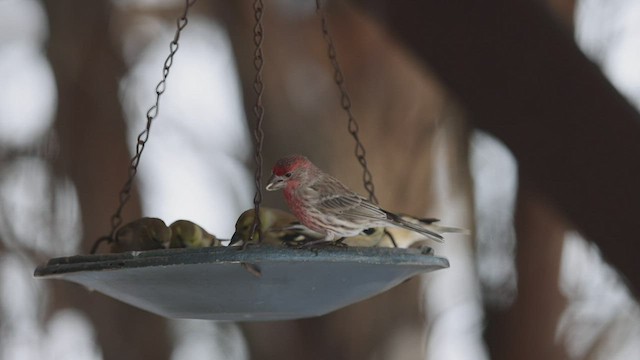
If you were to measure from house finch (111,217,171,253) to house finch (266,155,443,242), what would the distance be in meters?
0.32

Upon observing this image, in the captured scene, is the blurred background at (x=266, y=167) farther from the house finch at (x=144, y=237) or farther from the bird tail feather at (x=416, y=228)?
the house finch at (x=144, y=237)

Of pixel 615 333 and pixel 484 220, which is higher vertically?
pixel 484 220

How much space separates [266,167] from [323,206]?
2.45 meters

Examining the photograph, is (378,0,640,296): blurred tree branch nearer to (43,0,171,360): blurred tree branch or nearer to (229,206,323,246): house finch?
(229,206,323,246): house finch

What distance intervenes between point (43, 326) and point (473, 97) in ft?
9.36

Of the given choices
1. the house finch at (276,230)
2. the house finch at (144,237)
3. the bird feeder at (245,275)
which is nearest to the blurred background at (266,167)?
the house finch at (276,230)

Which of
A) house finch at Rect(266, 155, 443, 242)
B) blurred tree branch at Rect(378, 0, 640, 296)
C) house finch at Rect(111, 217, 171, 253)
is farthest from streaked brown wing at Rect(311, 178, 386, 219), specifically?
blurred tree branch at Rect(378, 0, 640, 296)

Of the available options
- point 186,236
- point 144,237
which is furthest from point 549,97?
point 144,237

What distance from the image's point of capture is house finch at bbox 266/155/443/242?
2.98m

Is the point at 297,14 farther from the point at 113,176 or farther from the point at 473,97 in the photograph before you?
the point at 473,97

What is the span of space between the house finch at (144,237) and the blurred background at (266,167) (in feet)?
8.21

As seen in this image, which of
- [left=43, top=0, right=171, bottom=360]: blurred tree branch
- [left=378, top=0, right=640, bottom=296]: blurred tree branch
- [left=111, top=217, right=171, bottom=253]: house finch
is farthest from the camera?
[left=43, top=0, right=171, bottom=360]: blurred tree branch

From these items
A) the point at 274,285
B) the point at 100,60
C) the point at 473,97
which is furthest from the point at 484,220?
the point at 274,285

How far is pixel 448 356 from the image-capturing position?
5.74m
